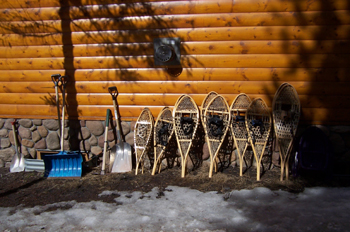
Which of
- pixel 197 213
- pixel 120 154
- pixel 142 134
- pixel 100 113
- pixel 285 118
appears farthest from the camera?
pixel 100 113

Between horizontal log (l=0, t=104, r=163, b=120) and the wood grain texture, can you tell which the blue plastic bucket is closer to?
horizontal log (l=0, t=104, r=163, b=120)

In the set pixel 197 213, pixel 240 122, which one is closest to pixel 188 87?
pixel 240 122

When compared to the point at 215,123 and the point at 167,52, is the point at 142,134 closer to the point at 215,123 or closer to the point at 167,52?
the point at 215,123

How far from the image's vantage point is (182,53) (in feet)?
16.8

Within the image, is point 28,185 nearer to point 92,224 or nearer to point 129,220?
point 92,224

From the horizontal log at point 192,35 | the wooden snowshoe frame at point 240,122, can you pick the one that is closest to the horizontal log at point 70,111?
the horizontal log at point 192,35

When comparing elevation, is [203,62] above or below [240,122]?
above

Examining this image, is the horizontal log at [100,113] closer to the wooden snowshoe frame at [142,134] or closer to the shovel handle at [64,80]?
the wooden snowshoe frame at [142,134]

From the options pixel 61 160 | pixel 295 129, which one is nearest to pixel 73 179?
pixel 61 160

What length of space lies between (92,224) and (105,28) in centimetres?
356

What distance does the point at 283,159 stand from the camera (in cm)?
471

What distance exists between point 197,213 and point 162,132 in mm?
1766

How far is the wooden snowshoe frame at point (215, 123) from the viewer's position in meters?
4.91

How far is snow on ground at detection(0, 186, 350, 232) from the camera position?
134 inches
